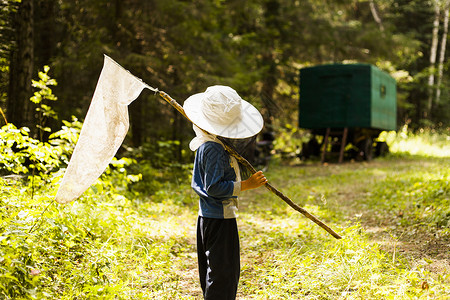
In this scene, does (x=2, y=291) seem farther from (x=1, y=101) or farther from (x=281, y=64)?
(x=281, y=64)

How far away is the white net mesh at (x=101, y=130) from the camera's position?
3.21 m

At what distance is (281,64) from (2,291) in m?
14.4

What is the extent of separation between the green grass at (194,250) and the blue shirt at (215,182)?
3.27 ft

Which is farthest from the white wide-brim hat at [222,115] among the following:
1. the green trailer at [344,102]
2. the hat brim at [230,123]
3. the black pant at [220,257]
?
the green trailer at [344,102]

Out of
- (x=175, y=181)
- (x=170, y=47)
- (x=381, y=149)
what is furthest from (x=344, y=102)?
(x=175, y=181)

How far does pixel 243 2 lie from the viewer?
13.6 meters

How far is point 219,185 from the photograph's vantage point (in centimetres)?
313

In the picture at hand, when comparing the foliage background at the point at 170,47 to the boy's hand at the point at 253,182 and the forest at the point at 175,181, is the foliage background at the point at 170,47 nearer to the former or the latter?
the forest at the point at 175,181

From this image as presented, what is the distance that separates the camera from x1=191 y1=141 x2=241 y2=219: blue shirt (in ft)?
10.3

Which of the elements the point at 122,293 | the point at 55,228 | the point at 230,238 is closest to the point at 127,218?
the point at 55,228

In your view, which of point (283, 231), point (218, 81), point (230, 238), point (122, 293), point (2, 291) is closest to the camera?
point (2, 291)

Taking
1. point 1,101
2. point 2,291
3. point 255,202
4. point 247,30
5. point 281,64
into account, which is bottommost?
point 255,202

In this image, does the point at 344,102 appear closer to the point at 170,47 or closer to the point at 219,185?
the point at 170,47

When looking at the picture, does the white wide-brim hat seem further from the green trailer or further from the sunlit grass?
the sunlit grass
